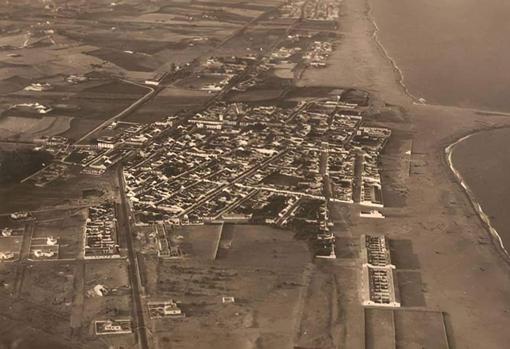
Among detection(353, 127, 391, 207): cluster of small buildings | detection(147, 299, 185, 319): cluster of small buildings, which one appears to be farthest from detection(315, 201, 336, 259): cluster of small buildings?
detection(147, 299, 185, 319): cluster of small buildings

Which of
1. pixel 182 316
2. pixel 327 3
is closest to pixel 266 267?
pixel 182 316

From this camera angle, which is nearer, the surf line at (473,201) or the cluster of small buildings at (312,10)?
the surf line at (473,201)

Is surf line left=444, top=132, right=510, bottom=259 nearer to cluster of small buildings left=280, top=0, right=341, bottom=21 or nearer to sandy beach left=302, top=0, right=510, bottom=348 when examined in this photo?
sandy beach left=302, top=0, right=510, bottom=348

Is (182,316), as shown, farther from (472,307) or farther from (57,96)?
(57,96)

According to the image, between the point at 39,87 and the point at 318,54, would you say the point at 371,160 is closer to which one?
the point at 39,87

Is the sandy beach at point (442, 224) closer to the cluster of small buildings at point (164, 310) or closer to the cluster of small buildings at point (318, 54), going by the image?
the cluster of small buildings at point (318, 54)

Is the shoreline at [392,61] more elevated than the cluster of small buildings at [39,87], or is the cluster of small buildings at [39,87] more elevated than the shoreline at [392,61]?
the cluster of small buildings at [39,87]

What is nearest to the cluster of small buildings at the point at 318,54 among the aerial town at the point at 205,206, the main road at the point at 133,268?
the aerial town at the point at 205,206
